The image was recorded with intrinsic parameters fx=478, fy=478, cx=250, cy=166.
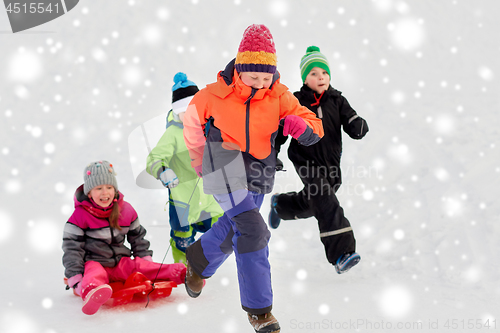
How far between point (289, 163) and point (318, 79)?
8.75 ft

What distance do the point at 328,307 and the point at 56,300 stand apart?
6.43 ft

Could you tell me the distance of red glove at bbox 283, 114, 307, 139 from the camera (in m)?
2.80

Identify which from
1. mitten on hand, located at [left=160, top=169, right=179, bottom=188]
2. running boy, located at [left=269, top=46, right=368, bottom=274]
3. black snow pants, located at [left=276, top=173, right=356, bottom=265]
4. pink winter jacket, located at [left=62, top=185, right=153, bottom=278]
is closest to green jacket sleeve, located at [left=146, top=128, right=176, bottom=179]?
mitten on hand, located at [left=160, top=169, right=179, bottom=188]

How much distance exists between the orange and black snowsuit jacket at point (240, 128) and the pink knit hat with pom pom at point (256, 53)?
10cm

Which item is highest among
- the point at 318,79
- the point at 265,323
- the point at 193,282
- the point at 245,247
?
the point at 318,79

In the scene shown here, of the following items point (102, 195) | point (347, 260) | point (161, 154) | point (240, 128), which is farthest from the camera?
point (161, 154)

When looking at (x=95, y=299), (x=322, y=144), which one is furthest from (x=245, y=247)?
(x=322, y=144)

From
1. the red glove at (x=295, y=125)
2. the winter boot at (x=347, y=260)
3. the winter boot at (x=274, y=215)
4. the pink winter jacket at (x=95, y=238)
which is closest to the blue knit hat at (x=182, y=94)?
the pink winter jacket at (x=95, y=238)

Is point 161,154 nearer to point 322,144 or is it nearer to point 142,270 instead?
point 142,270

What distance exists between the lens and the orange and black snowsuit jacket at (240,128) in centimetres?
285

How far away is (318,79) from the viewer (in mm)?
3793

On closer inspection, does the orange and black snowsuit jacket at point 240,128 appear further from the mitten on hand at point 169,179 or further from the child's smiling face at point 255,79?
the mitten on hand at point 169,179

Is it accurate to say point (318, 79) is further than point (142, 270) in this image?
Yes

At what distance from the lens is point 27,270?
4270 millimetres
